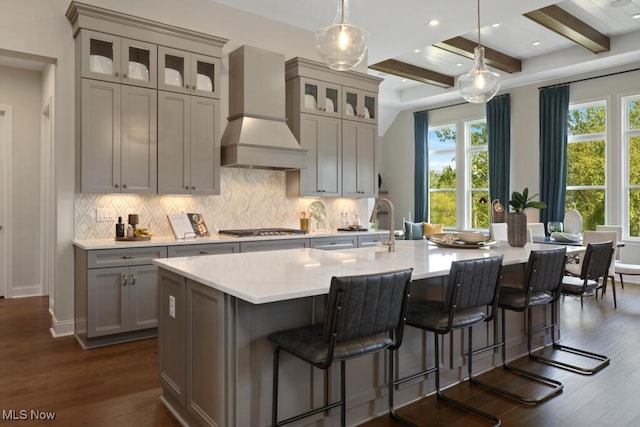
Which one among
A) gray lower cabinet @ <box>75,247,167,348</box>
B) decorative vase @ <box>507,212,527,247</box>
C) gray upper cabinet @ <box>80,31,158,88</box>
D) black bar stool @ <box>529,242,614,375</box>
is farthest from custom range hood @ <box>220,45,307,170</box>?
black bar stool @ <box>529,242,614,375</box>

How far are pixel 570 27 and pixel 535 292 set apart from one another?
173 inches

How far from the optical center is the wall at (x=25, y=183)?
5.71 metres

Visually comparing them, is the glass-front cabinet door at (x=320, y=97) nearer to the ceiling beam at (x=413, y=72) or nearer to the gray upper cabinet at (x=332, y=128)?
the gray upper cabinet at (x=332, y=128)

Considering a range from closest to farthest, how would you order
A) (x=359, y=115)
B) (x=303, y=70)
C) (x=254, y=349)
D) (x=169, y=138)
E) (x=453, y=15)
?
1. (x=254, y=349)
2. (x=169, y=138)
3. (x=453, y=15)
4. (x=303, y=70)
5. (x=359, y=115)

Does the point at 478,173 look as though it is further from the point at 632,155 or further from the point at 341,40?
the point at 341,40

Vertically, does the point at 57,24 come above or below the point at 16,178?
above

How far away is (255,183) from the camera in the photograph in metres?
5.50

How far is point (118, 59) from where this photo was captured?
4.18 m

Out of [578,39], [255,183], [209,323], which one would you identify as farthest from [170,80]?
[578,39]

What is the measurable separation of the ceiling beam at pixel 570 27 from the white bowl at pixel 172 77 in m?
4.25

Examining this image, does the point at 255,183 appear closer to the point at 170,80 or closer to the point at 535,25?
the point at 170,80

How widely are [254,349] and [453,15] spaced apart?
4.51 meters

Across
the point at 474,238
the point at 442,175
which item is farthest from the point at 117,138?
the point at 442,175
